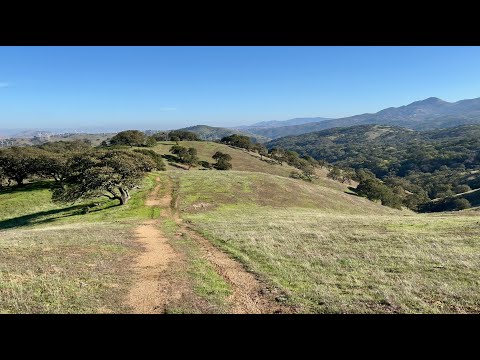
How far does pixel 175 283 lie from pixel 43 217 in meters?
40.1

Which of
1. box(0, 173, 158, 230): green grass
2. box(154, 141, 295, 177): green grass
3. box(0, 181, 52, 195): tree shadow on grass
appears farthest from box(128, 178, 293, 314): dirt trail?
box(154, 141, 295, 177): green grass

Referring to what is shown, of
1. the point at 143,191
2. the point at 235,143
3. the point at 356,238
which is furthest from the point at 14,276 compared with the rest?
the point at 235,143

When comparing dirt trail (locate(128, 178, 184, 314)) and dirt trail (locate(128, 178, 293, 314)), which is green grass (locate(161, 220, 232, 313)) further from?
dirt trail (locate(128, 178, 184, 314))

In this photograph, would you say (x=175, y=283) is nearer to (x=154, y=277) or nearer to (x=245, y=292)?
(x=154, y=277)

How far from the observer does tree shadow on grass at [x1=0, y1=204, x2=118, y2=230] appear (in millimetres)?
46375

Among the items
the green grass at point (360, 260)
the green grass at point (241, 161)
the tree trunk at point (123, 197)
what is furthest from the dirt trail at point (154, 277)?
the green grass at point (241, 161)

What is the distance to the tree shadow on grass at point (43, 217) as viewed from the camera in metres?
46.4

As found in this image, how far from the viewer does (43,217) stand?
48719 mm

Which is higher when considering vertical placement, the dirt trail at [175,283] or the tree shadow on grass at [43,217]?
the dirt trail at [175,283]

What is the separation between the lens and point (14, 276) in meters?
Result: 16.2

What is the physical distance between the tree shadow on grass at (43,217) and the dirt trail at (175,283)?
83.0 feet

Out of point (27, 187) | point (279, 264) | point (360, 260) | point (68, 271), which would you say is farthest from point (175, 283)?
point (27, 187)

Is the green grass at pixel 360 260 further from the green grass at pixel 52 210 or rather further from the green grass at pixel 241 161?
the green grass at pixel 241 161
